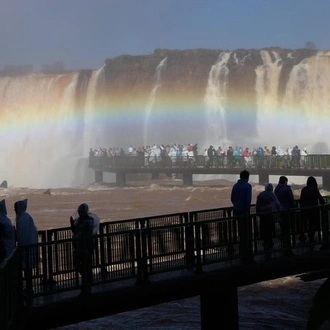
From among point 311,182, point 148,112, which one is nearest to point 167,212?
point 311,182

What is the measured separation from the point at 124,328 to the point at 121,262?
12.6 feet

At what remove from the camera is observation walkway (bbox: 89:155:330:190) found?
130 feet

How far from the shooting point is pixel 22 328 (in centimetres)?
764

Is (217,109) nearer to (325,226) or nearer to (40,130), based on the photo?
(40,130)

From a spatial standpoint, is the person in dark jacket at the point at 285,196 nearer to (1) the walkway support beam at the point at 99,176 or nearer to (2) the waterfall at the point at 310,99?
(1) the walkway support beam at the point at 99,176

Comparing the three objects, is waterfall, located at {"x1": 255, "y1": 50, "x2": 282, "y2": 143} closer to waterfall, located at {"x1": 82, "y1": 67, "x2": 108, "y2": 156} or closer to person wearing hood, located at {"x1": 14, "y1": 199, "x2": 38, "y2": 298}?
waterfall, located at {"x1": 82, "y1": 67, "x2": 108, "y2": 156}

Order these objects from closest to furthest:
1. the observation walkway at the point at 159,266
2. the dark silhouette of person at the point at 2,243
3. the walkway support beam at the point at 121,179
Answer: the dark silhouette of person at the point at 2,243 → the observation walkway at the point at 159,266 → the walkway support beam at the point at 121,179

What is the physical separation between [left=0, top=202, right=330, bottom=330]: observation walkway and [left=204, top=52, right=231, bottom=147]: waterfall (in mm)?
48824

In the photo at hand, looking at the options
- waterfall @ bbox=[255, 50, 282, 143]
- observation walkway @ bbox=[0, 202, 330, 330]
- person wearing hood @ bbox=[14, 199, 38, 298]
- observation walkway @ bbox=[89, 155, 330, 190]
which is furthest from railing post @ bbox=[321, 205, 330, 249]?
waterfall @ bbox=[255, 50, 282, 143]

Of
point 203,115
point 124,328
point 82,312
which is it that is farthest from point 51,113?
point 82,312

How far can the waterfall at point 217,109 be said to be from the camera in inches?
2365

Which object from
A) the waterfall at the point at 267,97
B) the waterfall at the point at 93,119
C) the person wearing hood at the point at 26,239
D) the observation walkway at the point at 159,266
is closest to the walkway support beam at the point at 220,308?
the observation walkway at the point at 159,266

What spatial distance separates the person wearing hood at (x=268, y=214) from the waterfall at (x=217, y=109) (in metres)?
48.7

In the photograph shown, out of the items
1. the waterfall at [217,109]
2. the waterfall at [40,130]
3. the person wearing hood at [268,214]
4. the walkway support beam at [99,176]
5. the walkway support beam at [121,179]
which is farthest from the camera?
the waterfall at [40,130]
